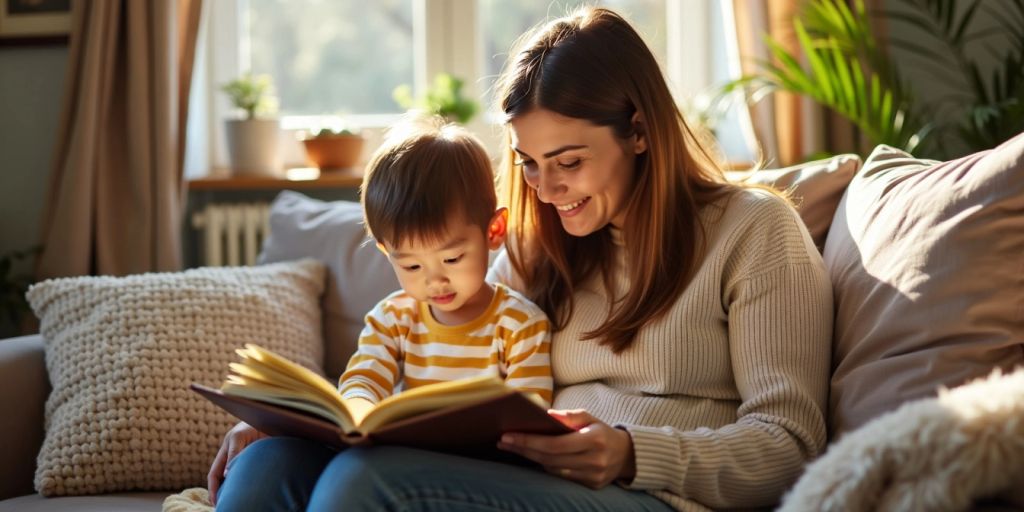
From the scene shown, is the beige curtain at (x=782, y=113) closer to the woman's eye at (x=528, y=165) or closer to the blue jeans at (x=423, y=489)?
the woman's eye at (x=528, y=165)

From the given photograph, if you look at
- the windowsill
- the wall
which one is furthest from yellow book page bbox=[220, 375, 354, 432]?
the wall

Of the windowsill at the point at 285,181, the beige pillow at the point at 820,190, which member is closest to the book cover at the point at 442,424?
the beige pillow at the point at 820,190

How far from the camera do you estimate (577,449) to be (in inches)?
49.5

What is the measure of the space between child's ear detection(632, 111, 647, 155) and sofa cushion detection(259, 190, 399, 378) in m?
0.67

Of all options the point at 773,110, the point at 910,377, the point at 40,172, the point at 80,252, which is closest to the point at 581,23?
the point at 910,377

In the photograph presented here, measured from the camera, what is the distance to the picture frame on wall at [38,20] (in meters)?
3.10

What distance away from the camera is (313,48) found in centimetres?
346

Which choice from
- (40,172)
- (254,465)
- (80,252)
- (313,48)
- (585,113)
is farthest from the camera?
(313,48)

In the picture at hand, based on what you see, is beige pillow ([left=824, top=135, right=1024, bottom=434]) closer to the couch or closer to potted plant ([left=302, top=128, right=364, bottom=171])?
the couch

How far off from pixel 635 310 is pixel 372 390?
16.4 inches

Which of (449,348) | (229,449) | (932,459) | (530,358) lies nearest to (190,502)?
(229,449)

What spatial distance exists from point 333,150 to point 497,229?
Answer: 1.62 meters

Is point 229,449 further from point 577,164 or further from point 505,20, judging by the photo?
point 505,20

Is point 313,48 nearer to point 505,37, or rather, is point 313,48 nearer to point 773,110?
point 505,37
